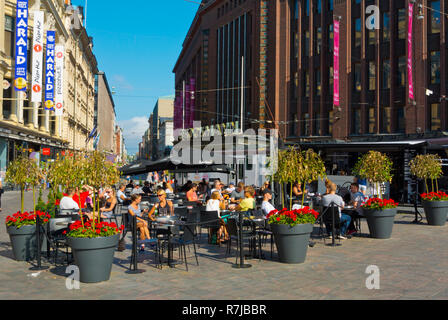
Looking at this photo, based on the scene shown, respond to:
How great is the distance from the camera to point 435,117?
3081cm

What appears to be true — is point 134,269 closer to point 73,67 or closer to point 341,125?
point 341,125

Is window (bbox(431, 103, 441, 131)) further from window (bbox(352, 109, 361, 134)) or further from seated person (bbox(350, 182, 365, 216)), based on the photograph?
seated person (bbox(350, 182, 365, 216))

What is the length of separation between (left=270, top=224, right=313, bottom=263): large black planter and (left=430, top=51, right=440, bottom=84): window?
26.4 m

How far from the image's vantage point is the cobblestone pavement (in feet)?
21.9

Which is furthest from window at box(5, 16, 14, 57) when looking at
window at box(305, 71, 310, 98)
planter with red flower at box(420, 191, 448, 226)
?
planter with red flower at box(420, 191, 448, 226)

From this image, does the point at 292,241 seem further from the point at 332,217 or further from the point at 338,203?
the point at 338,203

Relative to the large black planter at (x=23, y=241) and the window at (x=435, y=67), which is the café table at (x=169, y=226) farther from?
the window at (x=435, y=67)

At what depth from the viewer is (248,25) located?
54.6m

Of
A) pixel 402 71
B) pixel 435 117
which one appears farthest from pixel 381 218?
pixel 402 71

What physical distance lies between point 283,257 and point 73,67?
5507cm

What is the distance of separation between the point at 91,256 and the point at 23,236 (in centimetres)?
282

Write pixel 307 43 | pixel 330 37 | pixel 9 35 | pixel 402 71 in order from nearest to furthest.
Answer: pixel 9 35 < pixel 402 71 < pixel 330 37 < pixel 307 43

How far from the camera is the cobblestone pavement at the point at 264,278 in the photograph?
6688 millimetres
